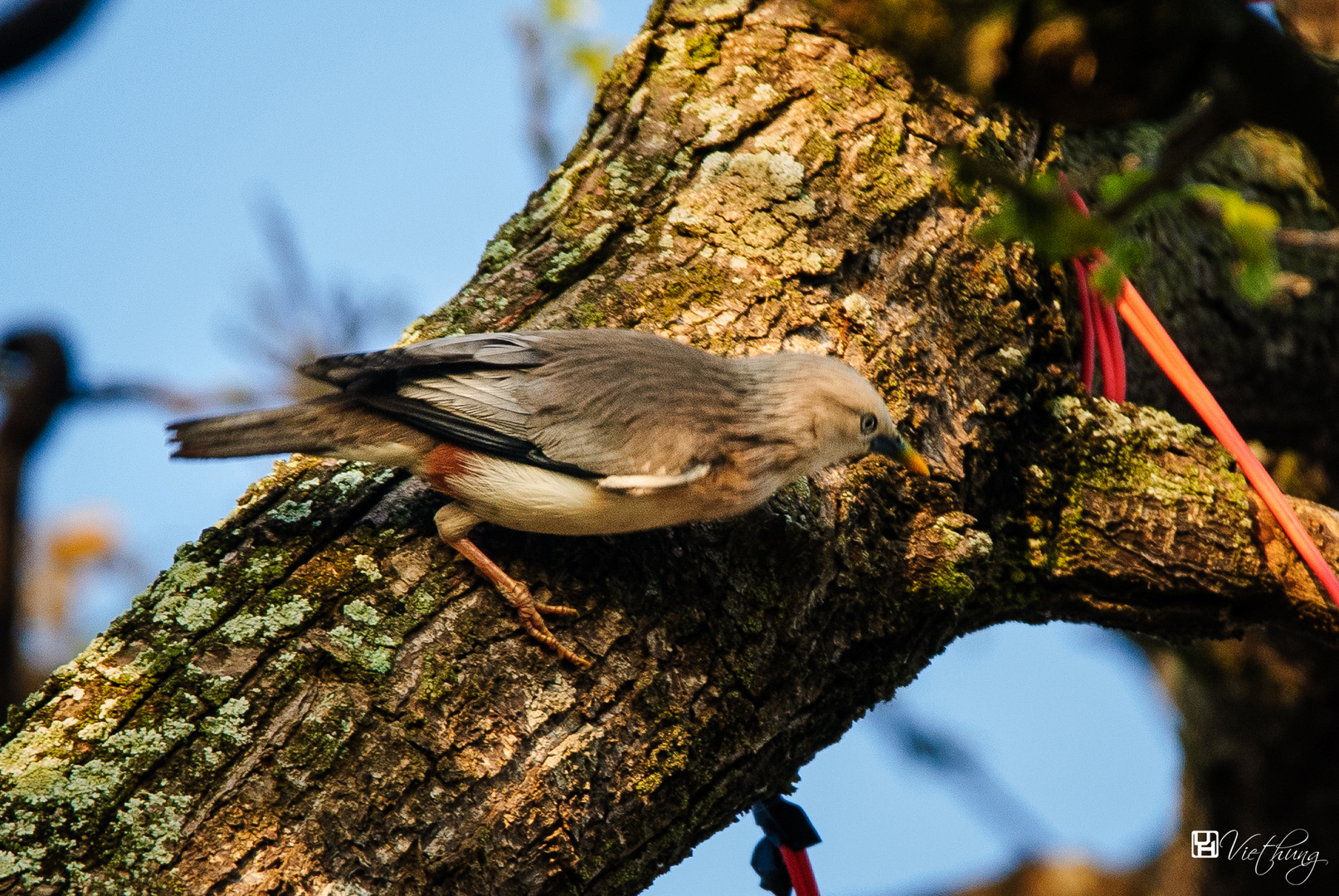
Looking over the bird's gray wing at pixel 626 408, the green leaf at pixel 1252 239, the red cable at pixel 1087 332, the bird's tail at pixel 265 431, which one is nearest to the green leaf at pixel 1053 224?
the green leaf at pixel 1252 239

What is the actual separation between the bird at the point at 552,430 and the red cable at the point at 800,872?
122 centimetres

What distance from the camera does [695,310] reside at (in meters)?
3.56

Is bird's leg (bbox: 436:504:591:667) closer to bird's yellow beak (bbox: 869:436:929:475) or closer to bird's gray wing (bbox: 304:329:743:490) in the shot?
bird's gray wing (bbox: 304:329:743:490)

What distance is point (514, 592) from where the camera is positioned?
2.94m

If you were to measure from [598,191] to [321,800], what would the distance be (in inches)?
93.3

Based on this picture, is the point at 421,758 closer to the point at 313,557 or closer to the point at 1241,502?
the point at 313,557

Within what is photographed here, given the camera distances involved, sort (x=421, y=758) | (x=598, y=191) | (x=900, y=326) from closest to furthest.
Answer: (x=421, y=758), (x=900, y=326), (x=598, y=191)

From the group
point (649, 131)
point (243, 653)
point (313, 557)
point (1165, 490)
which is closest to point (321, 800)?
point (243, 653)

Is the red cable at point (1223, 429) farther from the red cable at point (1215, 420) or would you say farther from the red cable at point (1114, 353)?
the red cable at point (1114, 353)

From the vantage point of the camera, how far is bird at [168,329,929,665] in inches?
117

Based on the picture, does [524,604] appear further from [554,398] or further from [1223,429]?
[1223,429]

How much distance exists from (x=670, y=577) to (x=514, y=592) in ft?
1.63
